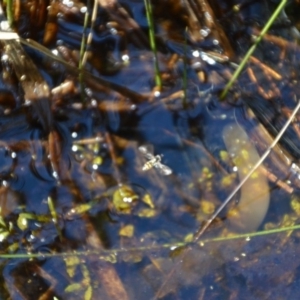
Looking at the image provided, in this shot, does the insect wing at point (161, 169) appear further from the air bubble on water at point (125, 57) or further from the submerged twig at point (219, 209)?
the air bubble on water at point (125, 57)

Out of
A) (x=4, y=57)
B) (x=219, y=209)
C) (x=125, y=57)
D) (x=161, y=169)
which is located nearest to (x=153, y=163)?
(x=161, y=169)

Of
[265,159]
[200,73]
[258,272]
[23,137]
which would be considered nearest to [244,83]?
[200,73]

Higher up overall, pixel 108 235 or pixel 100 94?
pixel 100 94

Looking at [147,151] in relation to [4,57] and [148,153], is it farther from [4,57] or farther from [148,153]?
[4,57]

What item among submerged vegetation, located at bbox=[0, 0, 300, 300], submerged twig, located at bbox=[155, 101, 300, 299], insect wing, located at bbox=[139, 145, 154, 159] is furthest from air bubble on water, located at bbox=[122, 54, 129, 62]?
submerged twig, located at bbox=[155, 101, 300, 299]

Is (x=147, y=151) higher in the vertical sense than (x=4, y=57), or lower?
lower

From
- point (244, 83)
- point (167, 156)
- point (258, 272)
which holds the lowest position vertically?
point (258, 272)

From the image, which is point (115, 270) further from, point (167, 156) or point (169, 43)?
point (169, 43)

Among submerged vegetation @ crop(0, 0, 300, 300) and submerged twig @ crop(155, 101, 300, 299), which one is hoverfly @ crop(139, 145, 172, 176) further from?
submerged twig @ crop(155, 101, 300, 299)
